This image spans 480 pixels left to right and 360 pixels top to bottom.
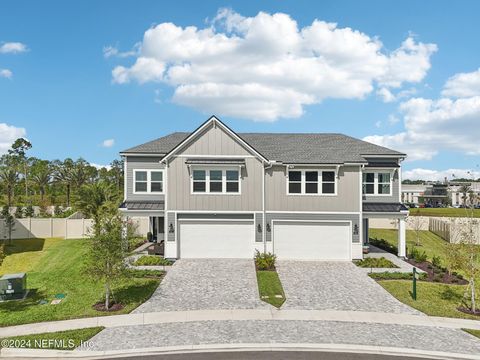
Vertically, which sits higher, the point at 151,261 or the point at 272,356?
the point at 151,261

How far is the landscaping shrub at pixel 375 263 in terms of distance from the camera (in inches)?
861

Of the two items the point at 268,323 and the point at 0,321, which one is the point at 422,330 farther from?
the point at 0,321

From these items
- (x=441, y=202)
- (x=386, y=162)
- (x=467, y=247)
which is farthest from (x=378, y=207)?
(x=441, y=202)

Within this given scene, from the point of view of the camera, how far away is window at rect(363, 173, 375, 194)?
25594mm

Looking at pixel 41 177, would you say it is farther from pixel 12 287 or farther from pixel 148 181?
pixel 12 287

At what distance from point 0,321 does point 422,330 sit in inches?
628

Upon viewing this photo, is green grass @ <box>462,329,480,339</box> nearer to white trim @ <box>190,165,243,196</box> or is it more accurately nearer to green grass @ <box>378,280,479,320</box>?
green grass @ <box>378,280,479,320</box>

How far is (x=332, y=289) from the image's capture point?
1762 cm

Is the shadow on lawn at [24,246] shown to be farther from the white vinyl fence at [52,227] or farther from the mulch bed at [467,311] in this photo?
the mulch bed at [467,311]

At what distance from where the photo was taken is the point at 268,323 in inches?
528

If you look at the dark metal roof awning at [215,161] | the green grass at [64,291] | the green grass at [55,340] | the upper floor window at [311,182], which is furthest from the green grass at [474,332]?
the dark metal roof awning at [215,161]

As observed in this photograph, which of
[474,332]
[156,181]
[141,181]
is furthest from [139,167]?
[474,332]

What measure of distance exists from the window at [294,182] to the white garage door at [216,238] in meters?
3.58

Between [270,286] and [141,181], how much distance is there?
521 inches
